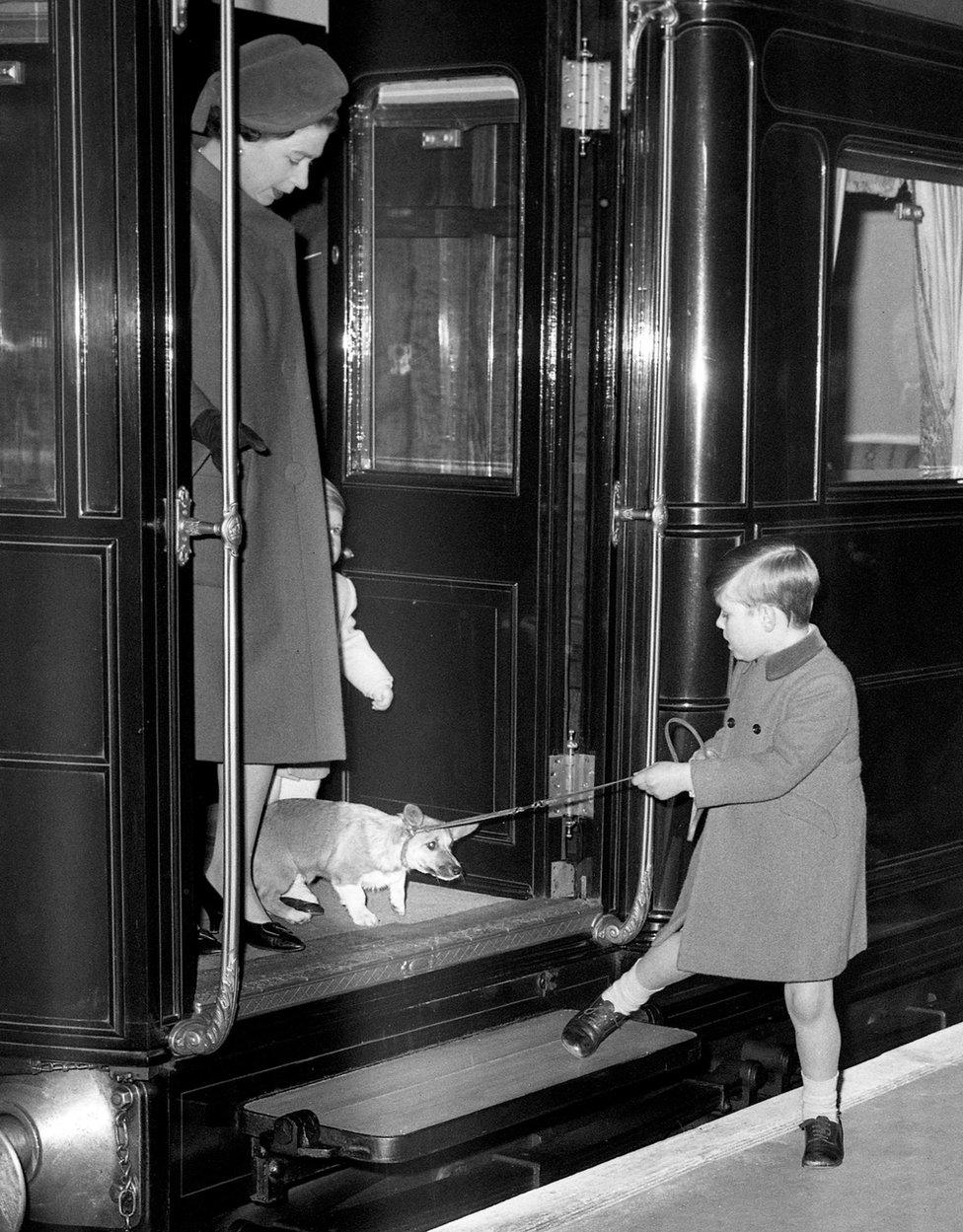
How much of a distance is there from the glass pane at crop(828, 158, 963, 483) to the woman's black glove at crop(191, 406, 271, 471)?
1591mm

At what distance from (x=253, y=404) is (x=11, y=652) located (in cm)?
85

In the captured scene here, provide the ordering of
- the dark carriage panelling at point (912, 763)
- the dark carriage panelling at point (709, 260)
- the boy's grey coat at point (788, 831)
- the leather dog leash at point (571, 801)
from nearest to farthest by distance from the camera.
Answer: the boy's grey coat at point (788, 831)
the leather dog leash at point (571, 801)
the dark carriage panelling at point (709, 260)
the dark carriage panelling at point (912, 763)

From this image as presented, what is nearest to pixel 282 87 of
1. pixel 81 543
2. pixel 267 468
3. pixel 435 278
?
pixel 267 468

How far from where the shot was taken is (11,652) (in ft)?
10.7

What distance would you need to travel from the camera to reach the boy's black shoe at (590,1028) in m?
3.88

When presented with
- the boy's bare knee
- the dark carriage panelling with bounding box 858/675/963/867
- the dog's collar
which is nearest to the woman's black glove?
the dog's collar

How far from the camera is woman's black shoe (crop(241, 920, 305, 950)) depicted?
12.9 ft

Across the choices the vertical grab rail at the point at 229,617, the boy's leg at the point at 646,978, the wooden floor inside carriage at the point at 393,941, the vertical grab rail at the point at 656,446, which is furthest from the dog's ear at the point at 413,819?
the vertical grab rail at the point at 229,617

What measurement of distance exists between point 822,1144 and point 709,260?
6.22 feet

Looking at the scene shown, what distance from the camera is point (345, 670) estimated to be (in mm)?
4559

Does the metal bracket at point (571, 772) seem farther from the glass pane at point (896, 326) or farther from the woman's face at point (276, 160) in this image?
the woman's face at point (276, 160)

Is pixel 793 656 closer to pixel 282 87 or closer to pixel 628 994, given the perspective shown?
pixel 628 994

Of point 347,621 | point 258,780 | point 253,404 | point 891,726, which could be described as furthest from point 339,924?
point 891,726

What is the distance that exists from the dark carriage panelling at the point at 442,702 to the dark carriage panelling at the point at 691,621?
384 millimetres
